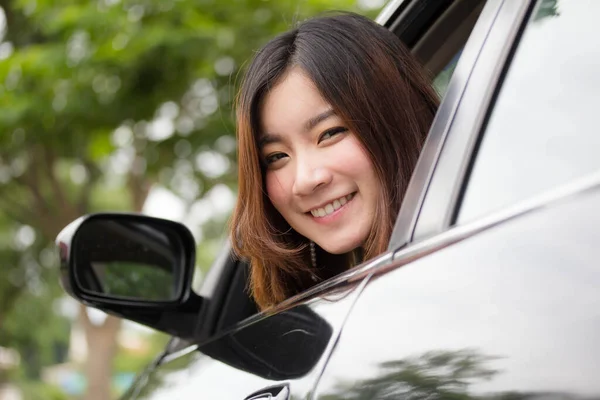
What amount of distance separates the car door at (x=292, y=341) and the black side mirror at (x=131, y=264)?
0.40 ft

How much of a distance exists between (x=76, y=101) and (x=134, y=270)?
7.78 meters

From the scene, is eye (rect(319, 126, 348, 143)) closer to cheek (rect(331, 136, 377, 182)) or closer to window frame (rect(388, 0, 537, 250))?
cheek (rect(331, 136, 377, 182))

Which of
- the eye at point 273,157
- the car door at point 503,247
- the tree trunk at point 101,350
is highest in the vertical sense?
the car door at point 503,247

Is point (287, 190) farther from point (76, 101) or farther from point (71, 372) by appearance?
point (71, 372)

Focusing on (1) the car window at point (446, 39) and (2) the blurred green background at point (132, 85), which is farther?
(2) the blurred green background at point (132, 85)

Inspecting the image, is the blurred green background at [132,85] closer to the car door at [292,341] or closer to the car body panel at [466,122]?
the car door at [292,341]

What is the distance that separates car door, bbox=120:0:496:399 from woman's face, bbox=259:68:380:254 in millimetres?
284

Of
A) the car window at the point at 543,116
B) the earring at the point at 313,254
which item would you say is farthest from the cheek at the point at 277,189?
the car window at the point at 543,116

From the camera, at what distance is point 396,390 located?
1.18 meters

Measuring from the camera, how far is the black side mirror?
98.0 inches

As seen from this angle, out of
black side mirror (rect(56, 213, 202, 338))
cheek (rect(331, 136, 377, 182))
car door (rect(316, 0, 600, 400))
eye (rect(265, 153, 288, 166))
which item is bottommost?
black side mirror (rect(56, 213, 202, 338))

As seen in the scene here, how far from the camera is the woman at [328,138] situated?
206 cm

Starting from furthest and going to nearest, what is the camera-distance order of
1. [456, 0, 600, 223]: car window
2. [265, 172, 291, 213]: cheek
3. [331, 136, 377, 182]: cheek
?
[265, 172, 291, 213]: cheek, [331, 136, 377, 182]: cheek, [456, 0, 600, 223]: car window

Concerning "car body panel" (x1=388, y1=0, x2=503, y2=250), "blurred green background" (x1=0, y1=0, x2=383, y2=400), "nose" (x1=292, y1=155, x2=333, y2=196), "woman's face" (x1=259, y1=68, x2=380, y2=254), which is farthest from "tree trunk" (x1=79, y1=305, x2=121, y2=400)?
"car body panel" (x1=388, y1=0, x2=503, y2=250)
